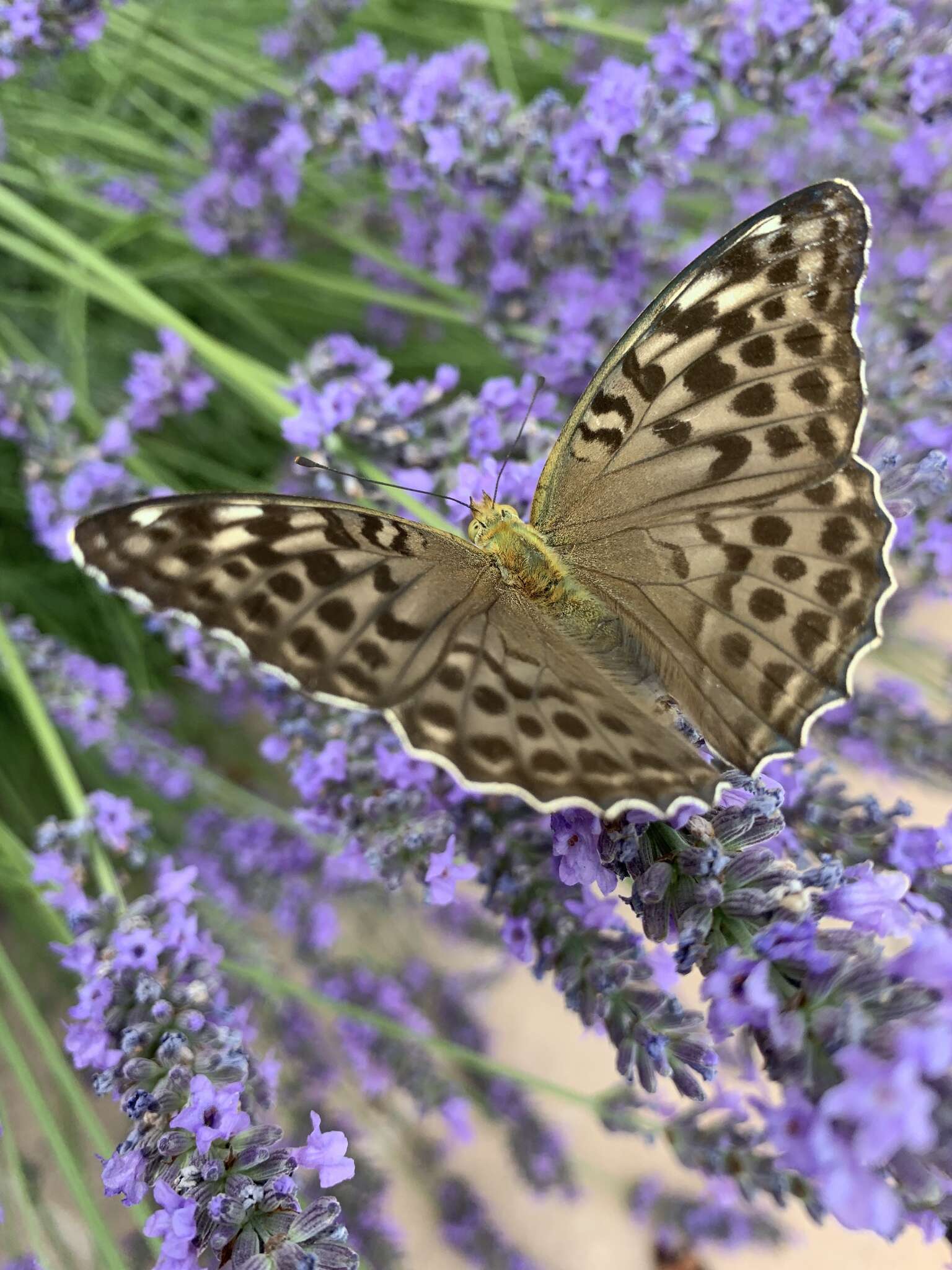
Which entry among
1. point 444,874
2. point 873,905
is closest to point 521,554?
point 444,874

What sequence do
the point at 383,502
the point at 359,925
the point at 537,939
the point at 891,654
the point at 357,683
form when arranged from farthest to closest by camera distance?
the point at 359,925 < the point at 891,654 < the point at 383,502 < the point at 537,939 < the point at 357,683

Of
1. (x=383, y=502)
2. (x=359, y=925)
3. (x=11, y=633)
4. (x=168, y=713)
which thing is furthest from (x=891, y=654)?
(x=11, y=633)

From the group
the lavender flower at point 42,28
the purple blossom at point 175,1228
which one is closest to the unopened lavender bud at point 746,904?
the purple blossom at point 175,1228

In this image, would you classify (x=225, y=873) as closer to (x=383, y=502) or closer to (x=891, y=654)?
(x=383, y=502)

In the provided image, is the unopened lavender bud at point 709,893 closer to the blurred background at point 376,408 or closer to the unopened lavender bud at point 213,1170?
the blurred background at point 376,408

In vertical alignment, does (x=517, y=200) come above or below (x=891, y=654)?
above

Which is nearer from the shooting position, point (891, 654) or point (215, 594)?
point (215, 594)

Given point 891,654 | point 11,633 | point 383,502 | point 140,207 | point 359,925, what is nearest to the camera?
point 383,502
